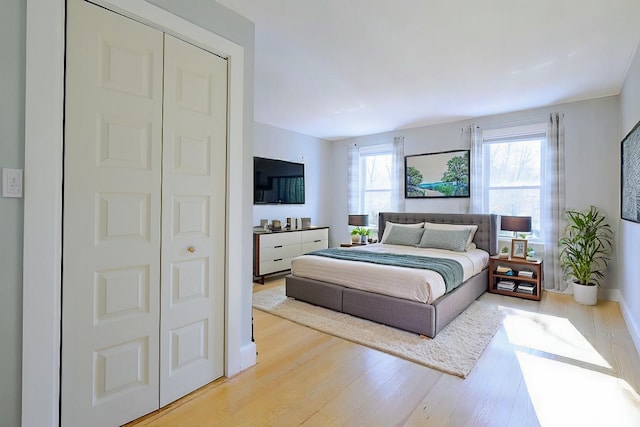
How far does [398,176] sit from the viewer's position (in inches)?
223

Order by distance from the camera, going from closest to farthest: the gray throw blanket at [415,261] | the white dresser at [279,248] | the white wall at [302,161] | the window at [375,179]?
1. the gray throw blanket at [415,261]
2. the white dresser at [279,248]
3. the white wall at [302,161]
4. the window at [375,179]

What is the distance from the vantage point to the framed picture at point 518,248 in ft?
13.9

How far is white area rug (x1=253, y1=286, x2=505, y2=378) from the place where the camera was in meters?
2.43

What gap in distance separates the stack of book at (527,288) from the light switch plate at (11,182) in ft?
15.9

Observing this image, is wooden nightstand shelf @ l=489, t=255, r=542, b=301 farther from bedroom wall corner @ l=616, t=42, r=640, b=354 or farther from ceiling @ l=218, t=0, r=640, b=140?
ceiling @ l=218, t=0, r=640, b=140

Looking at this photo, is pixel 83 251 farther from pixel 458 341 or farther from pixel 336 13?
pixel 458 341

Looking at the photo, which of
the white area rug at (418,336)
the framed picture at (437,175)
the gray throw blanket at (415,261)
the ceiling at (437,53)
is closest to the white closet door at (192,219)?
the ceiling at (437,53)

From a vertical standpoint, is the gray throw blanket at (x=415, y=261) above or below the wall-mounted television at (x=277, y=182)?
below

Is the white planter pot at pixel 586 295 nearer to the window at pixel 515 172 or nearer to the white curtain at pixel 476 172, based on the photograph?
the window at pixel 515 172

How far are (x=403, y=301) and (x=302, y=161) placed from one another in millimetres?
3771

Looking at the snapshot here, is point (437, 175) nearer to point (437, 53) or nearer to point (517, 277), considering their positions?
point (517, 277)

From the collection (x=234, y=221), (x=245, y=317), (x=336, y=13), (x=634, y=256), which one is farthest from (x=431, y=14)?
(x=634, y=256)

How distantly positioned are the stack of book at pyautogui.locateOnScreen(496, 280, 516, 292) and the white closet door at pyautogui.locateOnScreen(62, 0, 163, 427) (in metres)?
4.13

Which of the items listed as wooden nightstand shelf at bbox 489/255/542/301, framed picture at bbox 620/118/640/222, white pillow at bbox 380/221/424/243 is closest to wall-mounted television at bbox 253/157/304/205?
white pillow at bbox 380/221/424/243
